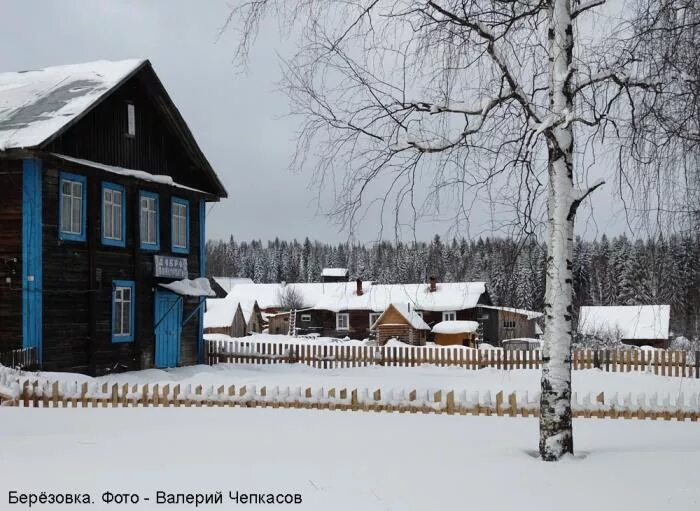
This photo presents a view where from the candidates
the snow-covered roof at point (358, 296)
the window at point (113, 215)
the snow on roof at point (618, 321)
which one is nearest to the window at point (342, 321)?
the snow-covered roof at point (358, 296)

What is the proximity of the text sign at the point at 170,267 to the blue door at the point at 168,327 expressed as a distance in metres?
0.64

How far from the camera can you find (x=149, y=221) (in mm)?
23344

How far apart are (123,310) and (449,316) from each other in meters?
44.3

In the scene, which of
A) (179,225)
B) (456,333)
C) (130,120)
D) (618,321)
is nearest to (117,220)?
(130,120)

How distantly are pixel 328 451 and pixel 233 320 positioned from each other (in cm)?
5752

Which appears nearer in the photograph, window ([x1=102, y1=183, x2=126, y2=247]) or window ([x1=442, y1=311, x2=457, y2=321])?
window ([x1=102, y1=183, x2=126, y2=247])

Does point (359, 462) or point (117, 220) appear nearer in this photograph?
point (359, 462)

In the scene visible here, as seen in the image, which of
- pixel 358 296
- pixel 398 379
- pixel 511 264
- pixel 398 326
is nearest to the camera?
pixel 511 264

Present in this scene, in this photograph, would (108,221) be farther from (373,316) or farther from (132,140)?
(373,316)

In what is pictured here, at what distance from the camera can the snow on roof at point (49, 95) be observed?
18.4 m

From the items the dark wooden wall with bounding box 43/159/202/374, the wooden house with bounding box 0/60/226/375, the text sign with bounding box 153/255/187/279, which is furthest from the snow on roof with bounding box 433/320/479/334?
the dark wooden wall with bounding box 43/159/202/374

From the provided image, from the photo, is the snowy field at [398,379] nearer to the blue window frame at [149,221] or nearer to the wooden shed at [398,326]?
the blue window frame at [149,221]

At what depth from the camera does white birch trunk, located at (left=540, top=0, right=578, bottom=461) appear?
8.54m

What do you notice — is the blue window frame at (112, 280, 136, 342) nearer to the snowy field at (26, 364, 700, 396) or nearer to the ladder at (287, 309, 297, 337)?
the snowy field at (26, 364, 700, 396)
